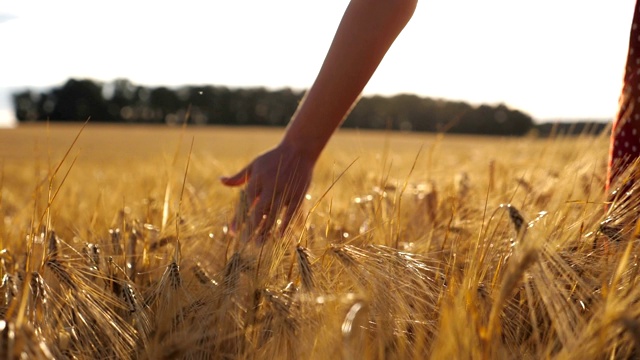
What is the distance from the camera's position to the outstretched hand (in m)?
1.06

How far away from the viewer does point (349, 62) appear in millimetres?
1023

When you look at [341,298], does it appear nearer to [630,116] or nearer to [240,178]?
Result: [240,178]

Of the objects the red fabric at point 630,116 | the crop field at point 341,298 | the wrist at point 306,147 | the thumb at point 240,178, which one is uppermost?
the red fabric at point 630,116

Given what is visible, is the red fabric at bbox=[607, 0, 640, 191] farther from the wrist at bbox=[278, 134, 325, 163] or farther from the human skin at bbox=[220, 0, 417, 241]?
the wrist at bbox=[278, 134, 325, 163]

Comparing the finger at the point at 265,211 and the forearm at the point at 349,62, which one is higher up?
the forearm at the point at 349,62

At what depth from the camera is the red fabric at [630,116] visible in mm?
1068

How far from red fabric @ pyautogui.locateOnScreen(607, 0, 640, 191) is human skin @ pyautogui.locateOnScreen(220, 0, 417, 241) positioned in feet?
1.30

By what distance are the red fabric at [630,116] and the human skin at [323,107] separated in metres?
0.40

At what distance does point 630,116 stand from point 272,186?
642 millimetres

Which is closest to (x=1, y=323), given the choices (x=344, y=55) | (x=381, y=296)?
(x=381, y=296)

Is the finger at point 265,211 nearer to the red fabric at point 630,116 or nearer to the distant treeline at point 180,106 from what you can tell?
the red fabric at point 630,116

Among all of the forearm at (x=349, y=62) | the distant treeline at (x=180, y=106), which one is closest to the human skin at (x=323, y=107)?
the forearm at (x=349, y=62)

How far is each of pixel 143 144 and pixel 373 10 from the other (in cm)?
973

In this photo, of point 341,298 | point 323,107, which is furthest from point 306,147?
point 341,298
